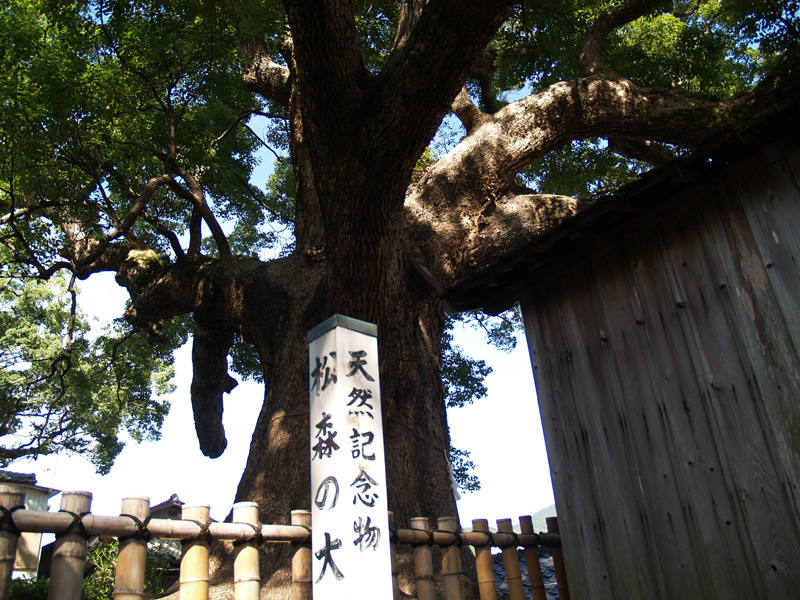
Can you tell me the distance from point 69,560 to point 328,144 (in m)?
3.33

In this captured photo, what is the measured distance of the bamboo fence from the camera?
241 centimetres

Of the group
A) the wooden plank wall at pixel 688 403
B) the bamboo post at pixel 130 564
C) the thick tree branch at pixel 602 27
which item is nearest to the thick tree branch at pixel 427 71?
the wooden plank wall at pixel 688 403

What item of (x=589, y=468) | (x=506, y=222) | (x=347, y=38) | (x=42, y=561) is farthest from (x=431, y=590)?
(x=42, y=561)

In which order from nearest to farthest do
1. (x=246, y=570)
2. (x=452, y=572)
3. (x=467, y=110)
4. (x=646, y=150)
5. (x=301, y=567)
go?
(x=246, y=570) < (x=301, y=567) < (x=452, y=572) < (x=646, y=150) < (x=467, y=110)

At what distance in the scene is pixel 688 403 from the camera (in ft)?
11.0

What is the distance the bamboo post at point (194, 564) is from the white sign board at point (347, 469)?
0.60 meters

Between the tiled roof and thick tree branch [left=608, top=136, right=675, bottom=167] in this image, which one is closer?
thick tree branch [left=608, top=136, right=675, bottom=167]

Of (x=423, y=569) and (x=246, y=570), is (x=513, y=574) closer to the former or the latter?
(x=423, y=569)

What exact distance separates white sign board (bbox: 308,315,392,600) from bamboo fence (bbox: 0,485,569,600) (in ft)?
1.47

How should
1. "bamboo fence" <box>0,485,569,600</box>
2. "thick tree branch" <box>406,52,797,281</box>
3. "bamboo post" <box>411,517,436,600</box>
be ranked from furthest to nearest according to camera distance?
"thick tree branch" <box>406,52,797,281</box>, "bamboo post" <box>411,517,436,600</box>, "bamboo fence" <box>0,485,569,600</box>

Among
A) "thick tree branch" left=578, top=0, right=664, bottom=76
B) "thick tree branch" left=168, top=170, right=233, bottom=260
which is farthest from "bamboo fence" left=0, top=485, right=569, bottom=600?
"thick tree branch" left=578, top=0, right=664, bottom=76

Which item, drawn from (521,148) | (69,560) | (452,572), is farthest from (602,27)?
(69,560)

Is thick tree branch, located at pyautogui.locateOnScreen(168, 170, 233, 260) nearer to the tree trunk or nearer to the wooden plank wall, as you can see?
the tree trunk

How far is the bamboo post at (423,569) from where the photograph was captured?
3521 mm
